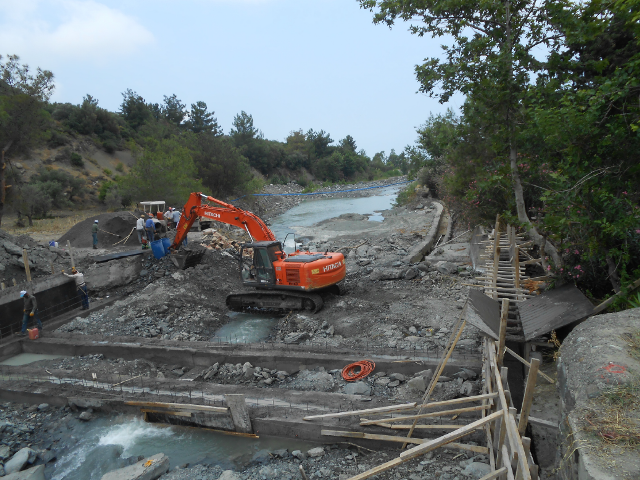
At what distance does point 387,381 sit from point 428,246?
10658 millimetres

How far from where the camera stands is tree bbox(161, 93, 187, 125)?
179 feet

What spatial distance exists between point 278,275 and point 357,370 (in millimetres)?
3843

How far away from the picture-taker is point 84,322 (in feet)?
34.3

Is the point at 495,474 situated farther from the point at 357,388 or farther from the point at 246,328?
the point at 246,328

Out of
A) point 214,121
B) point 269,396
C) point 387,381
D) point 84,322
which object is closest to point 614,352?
point 387,381

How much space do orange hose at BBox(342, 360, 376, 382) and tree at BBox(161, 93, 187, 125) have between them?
5393 cm

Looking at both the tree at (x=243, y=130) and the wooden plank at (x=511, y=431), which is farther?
the tree at (x=243, y=130)

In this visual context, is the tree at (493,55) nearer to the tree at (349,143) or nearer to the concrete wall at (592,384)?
the concrete wall at (592,384)

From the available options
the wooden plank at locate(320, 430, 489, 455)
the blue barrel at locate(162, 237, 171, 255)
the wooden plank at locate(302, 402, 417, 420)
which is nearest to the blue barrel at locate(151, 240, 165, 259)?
the blue barrel at locate(162, 237, 171, 255)

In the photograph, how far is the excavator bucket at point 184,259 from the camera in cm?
1327

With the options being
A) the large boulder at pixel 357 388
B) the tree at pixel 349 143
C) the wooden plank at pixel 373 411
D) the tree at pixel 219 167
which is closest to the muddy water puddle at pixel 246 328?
the large boulder at pixel 357 388

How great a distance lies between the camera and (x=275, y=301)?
36.5 feet

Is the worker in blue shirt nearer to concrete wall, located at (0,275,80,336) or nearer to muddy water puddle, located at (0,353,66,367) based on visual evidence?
concrete wall, located at (0,275,80,336)

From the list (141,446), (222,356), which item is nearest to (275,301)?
(222,356)
